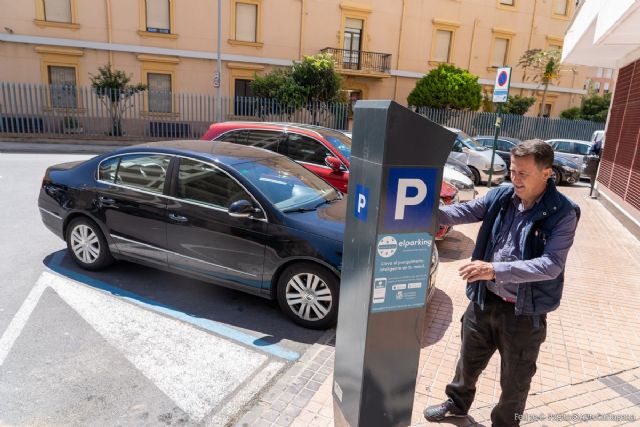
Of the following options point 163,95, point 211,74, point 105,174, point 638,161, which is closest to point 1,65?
point 163,95

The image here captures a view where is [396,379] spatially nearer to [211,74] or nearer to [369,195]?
[369,195]

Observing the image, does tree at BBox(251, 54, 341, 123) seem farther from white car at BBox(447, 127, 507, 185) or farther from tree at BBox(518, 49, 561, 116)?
tree at BBox(518, 49, 561, 116)

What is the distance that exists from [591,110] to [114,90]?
3013cm

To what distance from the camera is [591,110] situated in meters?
32.6

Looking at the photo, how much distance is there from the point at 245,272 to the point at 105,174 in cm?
217

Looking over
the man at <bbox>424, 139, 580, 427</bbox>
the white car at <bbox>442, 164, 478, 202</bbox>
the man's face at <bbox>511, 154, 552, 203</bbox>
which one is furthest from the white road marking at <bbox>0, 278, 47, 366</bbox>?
the white car at <bbox>442, 164, 478, 202</bbox>

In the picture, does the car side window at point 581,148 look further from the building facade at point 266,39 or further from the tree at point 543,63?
the tree at point 543,63

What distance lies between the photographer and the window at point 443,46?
2811 cm

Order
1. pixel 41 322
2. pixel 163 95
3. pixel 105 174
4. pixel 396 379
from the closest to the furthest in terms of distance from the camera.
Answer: pixel 396 379, pixel 41 322, pixel 105 174, pixel 163 95

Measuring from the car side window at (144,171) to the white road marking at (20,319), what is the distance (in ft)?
4.50

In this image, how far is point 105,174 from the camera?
536 cm

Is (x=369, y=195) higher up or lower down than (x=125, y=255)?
higher up

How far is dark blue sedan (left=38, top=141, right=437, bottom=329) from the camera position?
4.29m

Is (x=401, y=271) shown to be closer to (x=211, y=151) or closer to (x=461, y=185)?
(x=211, y=151)
